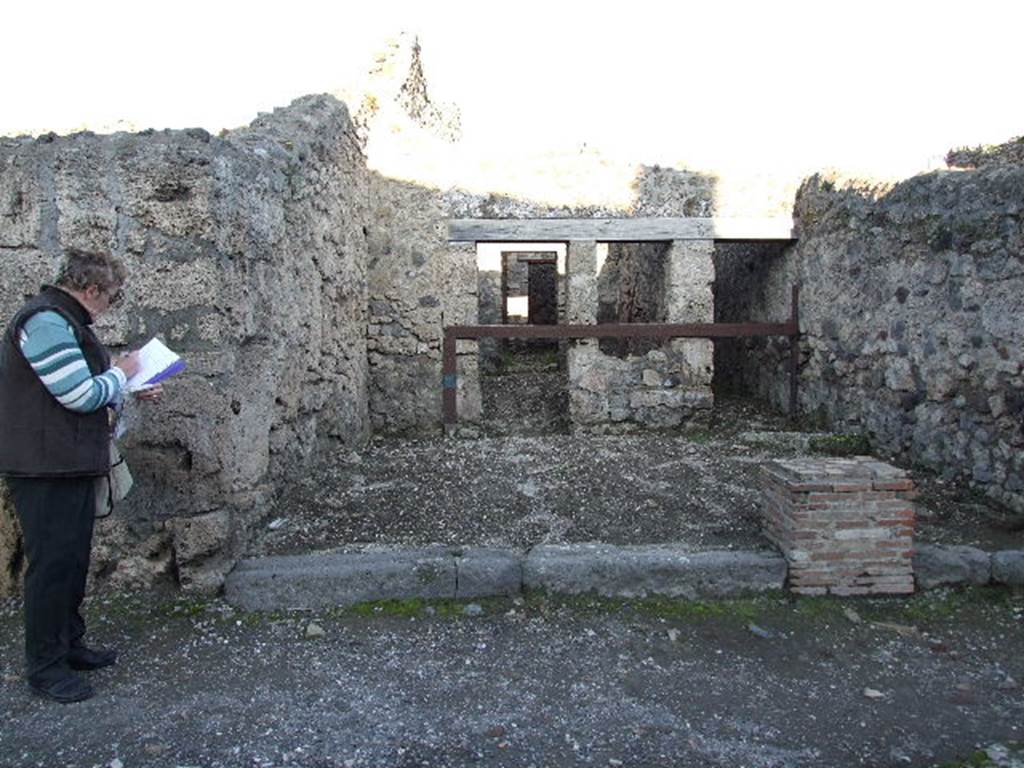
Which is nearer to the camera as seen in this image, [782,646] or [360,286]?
[782,646]

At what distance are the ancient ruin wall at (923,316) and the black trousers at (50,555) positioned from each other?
5104 mm

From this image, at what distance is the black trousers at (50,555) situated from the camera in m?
2.89

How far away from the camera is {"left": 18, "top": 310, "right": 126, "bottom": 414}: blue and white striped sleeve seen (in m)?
2.75

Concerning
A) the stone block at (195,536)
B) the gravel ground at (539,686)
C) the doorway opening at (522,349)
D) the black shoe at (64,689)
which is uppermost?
the doorway opening at (522,349)

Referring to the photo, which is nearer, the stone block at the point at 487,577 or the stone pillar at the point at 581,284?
the stone block at the point at 487,577

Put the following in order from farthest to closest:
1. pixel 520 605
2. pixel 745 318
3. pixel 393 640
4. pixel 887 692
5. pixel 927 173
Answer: pixel 745 318 → pixel 927 173 → pixel 520 605 → pixel 393 640 → pixel 887 692

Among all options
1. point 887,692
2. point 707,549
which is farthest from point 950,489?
point 887,692

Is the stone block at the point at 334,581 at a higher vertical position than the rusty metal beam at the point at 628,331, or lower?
lower

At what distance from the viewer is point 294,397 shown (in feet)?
16.4

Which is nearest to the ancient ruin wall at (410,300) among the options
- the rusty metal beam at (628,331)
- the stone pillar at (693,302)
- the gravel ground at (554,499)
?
the rusty metal beam at (628,331)

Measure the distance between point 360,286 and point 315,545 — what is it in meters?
3.39

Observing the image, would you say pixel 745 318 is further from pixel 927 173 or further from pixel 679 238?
pixel 927 173

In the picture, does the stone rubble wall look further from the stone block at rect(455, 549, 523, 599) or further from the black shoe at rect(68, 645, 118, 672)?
the black shoe at rect(68, 645, 118, 672)

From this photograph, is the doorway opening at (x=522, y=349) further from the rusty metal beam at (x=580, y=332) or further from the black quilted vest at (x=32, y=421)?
the black quilted vest at (x=32, y=421)
